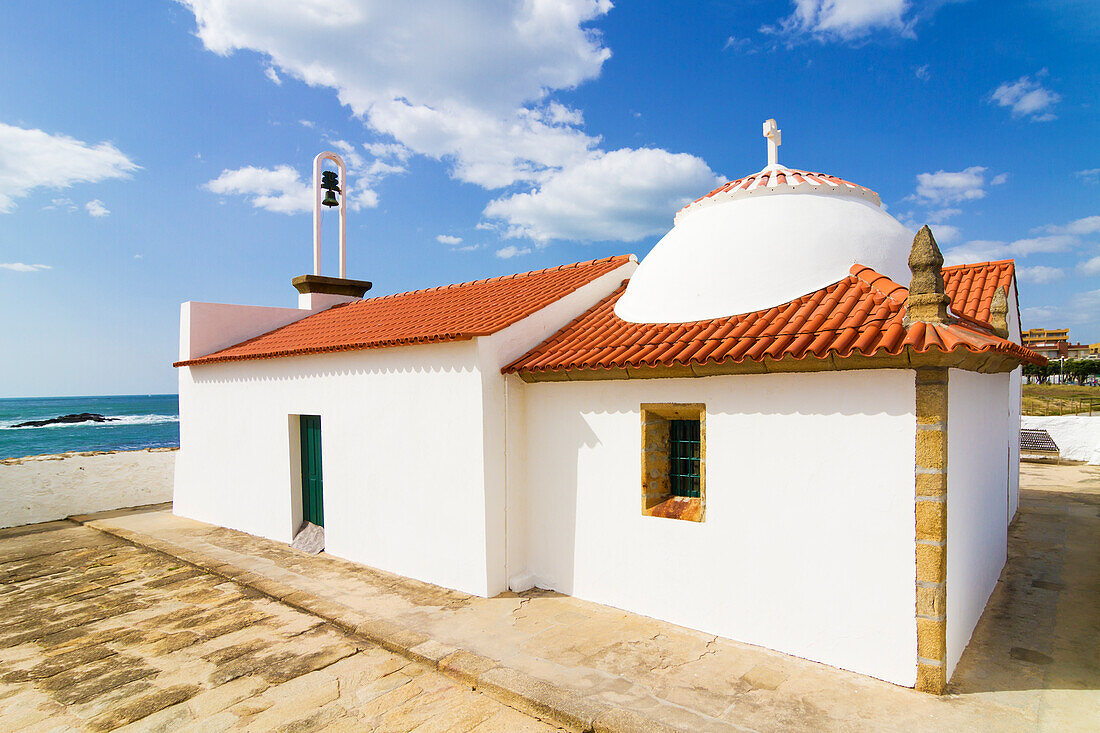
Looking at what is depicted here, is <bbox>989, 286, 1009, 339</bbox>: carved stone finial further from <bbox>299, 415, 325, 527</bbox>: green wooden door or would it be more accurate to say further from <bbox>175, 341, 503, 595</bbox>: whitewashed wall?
<bbox>299, 415, 325, 527</bbox>: green wooden door

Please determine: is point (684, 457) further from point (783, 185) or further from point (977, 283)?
point (977, 283)

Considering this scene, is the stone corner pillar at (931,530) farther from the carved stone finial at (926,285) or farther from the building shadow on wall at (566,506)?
the building shadow on wall at (566,506)

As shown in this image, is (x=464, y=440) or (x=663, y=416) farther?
(x=464, y=440)

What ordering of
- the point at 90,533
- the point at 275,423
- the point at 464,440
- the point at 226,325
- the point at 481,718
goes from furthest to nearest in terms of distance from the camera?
the point at 226,325 → the point at 90,533 → the point at 275,423 → the point at 464,440 → the point at 481,718

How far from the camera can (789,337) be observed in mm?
5461

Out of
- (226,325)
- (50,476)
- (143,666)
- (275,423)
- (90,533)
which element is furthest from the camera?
(50,476)

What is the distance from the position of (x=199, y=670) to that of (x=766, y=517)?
5460 millimetres

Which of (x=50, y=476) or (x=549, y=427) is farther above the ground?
(x=549, y=427)

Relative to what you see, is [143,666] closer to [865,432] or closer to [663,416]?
[663,416]

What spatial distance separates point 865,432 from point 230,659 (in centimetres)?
621

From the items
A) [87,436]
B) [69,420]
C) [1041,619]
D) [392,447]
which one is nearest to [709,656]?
[1041,619]

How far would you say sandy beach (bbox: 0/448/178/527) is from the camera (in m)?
12.8

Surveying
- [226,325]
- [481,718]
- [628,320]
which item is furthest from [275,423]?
[481,718]

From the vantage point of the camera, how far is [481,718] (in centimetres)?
459
